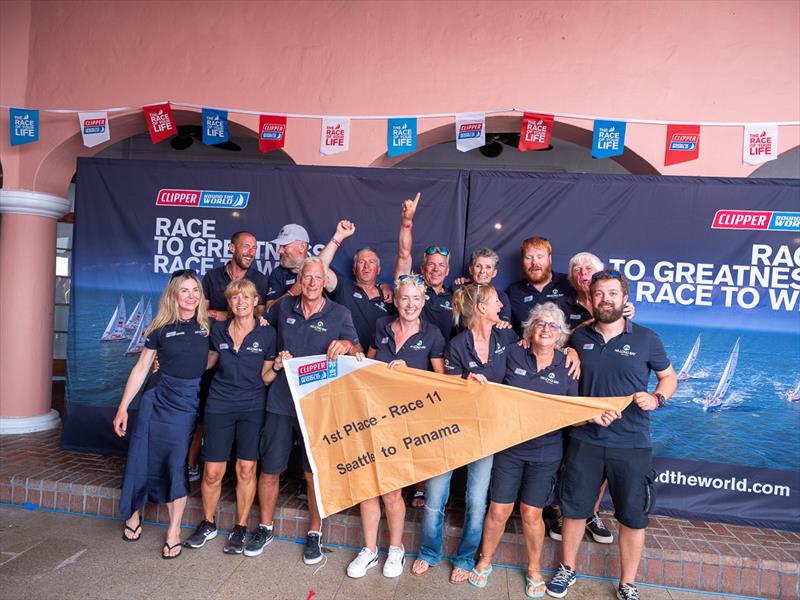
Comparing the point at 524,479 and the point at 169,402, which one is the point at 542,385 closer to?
the point at 524,479

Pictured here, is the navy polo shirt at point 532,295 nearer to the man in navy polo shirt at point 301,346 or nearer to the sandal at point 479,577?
the man in navy polo shirt at point 301,346

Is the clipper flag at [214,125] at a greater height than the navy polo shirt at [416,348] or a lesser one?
greater

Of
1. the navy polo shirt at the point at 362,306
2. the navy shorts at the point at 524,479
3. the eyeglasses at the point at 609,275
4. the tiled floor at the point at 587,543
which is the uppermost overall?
the eyeglasses at the point at 609,275

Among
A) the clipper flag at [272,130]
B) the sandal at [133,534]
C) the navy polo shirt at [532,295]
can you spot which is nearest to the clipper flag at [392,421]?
the navy polo shirt at [532,295]

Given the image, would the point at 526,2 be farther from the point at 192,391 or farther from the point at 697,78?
the point at 192,391

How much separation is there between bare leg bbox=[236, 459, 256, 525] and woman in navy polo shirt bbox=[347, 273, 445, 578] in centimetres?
66

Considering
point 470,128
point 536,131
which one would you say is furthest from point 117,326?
point 536,131

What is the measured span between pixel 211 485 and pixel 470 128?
310 centimetres

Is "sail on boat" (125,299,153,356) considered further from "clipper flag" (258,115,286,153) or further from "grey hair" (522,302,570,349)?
"grey hair" (522,302,570,349)

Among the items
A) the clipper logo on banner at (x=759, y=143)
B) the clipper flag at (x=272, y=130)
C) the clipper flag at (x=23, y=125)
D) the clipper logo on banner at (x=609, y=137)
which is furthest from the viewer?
the clipper flag at (x=23, y=125)

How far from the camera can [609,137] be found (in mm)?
3965

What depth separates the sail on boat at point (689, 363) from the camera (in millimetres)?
3600

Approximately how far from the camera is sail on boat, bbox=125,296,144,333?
412cm

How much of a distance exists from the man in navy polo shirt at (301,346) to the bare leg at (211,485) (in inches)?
9.5
